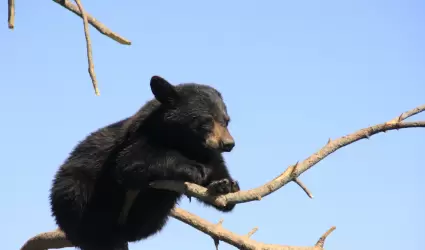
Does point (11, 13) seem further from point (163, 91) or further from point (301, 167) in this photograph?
point (163, 91)

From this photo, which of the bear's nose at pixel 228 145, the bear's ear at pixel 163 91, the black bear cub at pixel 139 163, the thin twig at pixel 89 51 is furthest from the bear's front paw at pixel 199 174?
the thin twig at pixel 89 51

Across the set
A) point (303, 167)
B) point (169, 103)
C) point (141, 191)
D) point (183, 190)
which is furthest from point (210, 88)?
point (303, 167)

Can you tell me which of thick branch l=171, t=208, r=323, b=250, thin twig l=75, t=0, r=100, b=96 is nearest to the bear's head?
thick branch l=171, t=208, r=323, b=250

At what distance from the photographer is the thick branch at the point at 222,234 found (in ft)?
27.7

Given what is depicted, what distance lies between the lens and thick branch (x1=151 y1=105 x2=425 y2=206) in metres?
5.50

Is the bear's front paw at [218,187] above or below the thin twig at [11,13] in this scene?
below

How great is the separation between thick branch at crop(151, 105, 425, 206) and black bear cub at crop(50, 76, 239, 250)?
1145 millimetres

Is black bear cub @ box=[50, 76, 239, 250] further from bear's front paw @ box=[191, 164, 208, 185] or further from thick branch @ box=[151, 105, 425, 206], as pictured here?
thick branch @ box=[151, 105, 425, 206]

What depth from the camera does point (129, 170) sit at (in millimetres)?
7211

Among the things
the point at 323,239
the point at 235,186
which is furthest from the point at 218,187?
the point at 323,239

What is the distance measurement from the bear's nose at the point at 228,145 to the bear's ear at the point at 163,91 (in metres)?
1.11

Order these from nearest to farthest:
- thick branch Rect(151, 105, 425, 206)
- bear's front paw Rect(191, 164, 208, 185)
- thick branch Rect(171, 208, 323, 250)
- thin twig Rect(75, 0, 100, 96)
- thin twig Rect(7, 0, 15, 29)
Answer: thin twig Rect(75, 0, 100, 96) → thin twig Rect(7, 0, 15, 29) → thick branch Rect(151, 105, 425, 206) → bear's front paw Rect(191, 164, 208, 185) → thick branch Rect(171, 208, 323, 250)

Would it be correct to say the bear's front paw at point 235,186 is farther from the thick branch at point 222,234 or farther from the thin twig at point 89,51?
the thin twig at point 89,51

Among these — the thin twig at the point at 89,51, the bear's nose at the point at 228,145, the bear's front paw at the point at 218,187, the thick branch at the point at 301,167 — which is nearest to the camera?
the thin twig at the point at 89,51
